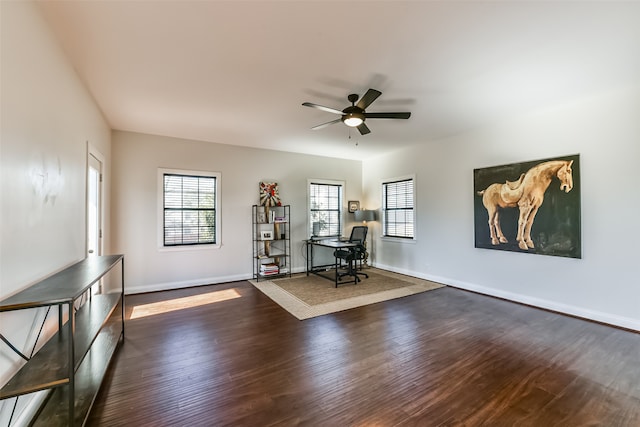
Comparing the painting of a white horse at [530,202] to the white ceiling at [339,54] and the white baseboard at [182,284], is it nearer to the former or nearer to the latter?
the white ceiling at [339,54]

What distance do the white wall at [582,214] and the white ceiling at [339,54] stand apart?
41cm

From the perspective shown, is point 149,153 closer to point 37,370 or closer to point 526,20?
point 37,370

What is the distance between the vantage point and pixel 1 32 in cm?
147

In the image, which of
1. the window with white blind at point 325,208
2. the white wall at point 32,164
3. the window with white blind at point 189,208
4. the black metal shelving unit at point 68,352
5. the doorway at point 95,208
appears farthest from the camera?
the window with white blind at point 325,208

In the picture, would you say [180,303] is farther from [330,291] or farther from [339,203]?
[339,203]

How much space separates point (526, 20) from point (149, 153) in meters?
5.32

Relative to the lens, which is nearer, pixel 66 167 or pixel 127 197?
pixel 66 167

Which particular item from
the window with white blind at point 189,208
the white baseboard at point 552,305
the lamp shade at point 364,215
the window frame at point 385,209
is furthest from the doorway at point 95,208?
the white baseboard at point 552,305

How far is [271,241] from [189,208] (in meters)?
1.74

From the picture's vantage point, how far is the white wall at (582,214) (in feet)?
10.5

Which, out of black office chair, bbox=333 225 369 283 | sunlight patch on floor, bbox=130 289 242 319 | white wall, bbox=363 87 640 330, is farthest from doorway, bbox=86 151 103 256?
white wall, bbox=363 87 640 330

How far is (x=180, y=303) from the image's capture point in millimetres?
4148

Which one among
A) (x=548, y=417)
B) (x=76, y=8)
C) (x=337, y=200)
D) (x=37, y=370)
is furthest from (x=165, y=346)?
(x=337, y=200)

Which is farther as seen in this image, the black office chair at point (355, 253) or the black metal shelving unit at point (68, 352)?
the black office chair at point (355, 253)
